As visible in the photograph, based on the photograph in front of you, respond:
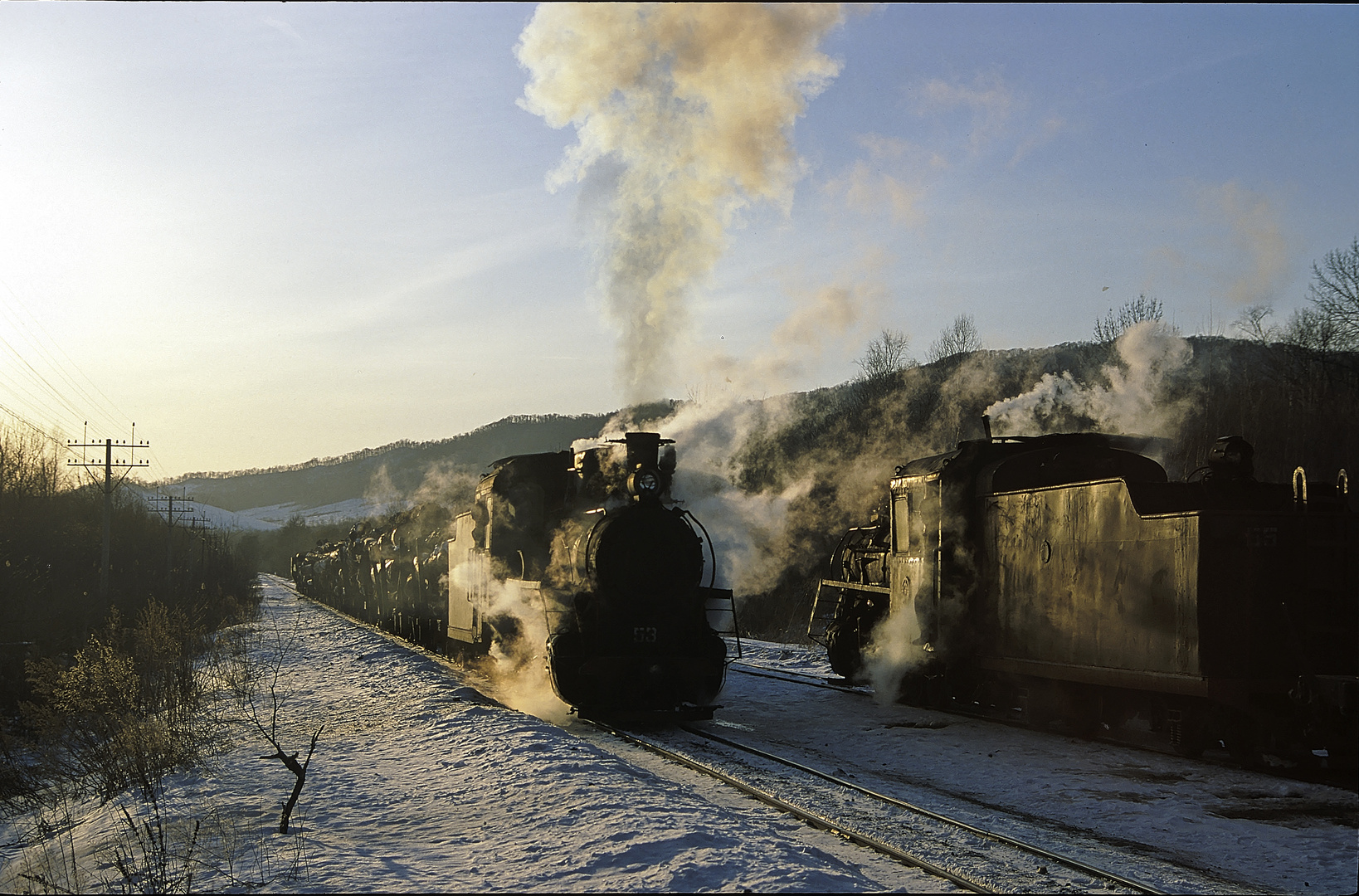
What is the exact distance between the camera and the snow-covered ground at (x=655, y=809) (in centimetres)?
691

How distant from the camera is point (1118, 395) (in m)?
19.1

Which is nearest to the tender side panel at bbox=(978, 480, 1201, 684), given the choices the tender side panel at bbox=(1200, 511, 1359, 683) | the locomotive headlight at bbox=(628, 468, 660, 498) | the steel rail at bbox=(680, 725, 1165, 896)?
the tender side panel at bbox=(1200, 511, 1359, 683)

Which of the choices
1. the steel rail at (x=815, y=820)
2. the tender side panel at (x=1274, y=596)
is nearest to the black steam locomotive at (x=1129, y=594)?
the tender side panel at (x=1274, y=596)

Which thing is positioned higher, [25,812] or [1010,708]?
[1010,708]

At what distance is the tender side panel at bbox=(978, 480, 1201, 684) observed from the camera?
10797mm

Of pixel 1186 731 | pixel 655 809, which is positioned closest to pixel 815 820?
pixel 655 809

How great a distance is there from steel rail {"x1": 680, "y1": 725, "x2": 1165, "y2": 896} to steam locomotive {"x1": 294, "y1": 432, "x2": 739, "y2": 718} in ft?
4.88

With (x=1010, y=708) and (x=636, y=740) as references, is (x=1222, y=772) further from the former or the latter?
(x=636, y=740)

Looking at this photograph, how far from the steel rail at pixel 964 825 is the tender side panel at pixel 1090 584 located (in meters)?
3.66

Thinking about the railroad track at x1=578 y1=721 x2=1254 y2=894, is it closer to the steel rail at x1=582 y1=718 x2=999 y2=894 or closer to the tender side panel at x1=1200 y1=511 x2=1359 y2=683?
the steel rail at x1=582 y1=718 x2=999 y2=894

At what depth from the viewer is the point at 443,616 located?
1035 inches

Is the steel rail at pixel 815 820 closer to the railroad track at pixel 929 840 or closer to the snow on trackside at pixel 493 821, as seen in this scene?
the railroad track at pixel 929 840

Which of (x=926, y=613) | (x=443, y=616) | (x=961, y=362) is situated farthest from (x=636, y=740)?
(x=961, y=362)

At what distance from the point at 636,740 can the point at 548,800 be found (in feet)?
12.8
